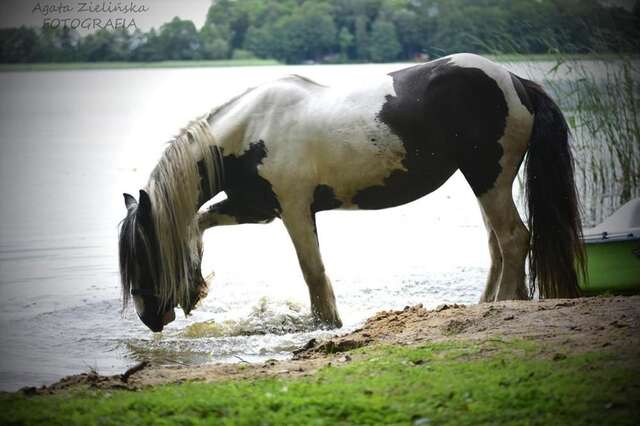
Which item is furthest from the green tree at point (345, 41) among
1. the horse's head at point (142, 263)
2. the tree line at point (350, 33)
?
the horse's head at point (142, 263)

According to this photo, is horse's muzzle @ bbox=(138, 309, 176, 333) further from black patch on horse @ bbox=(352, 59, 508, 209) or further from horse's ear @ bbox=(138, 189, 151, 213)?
black patch on horse @ bbox=(352, 59, 508, 209)

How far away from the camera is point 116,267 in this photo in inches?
329

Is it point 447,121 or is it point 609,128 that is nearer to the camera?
point 447,121

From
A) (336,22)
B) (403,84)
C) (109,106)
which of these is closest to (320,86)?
(403,84)

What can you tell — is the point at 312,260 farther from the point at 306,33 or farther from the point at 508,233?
the point at 306,33

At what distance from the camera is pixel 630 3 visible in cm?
948

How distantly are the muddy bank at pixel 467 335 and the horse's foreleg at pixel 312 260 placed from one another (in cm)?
46

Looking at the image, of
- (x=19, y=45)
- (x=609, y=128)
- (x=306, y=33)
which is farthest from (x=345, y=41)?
(x=609, y=128)

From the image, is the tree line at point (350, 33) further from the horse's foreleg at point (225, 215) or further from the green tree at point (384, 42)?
the horse's foreleg at point (225, 215)

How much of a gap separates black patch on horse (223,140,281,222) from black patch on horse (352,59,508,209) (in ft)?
2.42

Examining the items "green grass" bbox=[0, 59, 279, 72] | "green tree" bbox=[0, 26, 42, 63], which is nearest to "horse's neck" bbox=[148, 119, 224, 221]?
"green tree" bbox=[0, 26, 42, 63]

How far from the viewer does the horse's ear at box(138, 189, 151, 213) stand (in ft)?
17.4

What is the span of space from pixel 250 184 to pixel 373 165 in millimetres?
773

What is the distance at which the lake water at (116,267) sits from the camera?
570 cm
